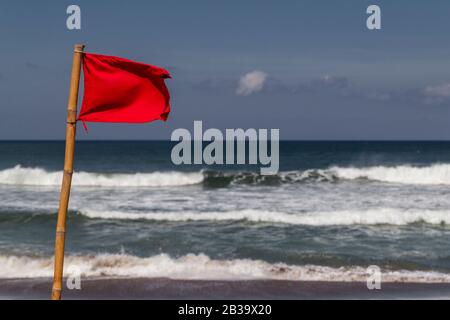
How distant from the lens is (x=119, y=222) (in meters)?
18.2

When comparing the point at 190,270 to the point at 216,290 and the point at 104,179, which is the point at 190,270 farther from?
the point at 104,179

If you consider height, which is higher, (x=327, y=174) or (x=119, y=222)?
(x=327, y=174)

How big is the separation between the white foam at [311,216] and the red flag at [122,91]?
13.5m

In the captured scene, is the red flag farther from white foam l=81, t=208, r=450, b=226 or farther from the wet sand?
white foam l=81, t=208, r=450, b=226

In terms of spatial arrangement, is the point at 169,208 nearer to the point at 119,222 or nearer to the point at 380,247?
the point at 119,222

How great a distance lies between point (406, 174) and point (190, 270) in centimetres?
2483

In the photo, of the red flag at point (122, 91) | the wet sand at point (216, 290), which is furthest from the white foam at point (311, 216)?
the red flag at point (122, 91)

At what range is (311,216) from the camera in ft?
60.5

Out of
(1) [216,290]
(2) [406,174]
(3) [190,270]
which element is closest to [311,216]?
(3) [190,270]

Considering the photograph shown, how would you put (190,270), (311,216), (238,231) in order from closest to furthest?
(190,270), (238,231), (311,216)
